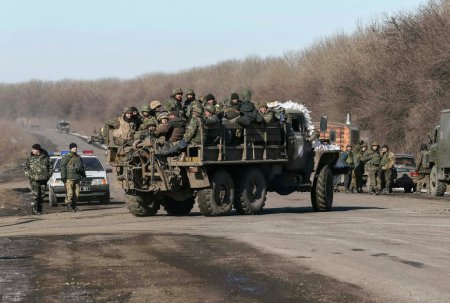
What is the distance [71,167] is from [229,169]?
557 centimetres

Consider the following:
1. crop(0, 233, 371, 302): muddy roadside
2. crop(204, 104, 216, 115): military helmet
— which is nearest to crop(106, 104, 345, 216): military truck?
crop(204, 104, 216, 115): military helmet

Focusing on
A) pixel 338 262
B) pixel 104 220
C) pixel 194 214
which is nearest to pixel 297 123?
pixel 194 214

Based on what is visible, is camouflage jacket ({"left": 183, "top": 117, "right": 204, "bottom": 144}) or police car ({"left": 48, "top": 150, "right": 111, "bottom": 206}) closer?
camouflage jacket ({"left": 183, "top": 117, "right": 204, "bottom": 144})

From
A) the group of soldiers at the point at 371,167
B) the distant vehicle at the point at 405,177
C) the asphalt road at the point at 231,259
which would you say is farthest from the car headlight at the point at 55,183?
the distant vehicle at the point at 405,177

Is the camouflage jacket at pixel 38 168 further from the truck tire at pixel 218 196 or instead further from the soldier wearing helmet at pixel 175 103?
the truck tire at pixel 218 196

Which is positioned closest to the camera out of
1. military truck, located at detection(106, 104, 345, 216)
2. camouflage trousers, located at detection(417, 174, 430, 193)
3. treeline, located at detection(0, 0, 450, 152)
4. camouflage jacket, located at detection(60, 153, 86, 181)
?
military truck, located at detection(106, 104, 345, 216)

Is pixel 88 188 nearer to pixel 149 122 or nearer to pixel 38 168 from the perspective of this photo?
pixel 38 168

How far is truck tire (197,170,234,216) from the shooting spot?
21.5 m

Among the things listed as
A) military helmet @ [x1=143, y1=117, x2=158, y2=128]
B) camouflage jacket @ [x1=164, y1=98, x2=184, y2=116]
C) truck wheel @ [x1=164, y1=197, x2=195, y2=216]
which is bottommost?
truck wheel @ [x1=164, y1=197, x2=195, y2=216]

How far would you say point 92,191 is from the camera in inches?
1176

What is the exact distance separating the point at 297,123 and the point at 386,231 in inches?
271

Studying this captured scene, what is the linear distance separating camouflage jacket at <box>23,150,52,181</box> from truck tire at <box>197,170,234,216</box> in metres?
5.61

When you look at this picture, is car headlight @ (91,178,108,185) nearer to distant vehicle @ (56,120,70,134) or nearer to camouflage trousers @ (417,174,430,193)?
camouflage trousers @ (417,174,430,193)

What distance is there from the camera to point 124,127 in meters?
22.2
